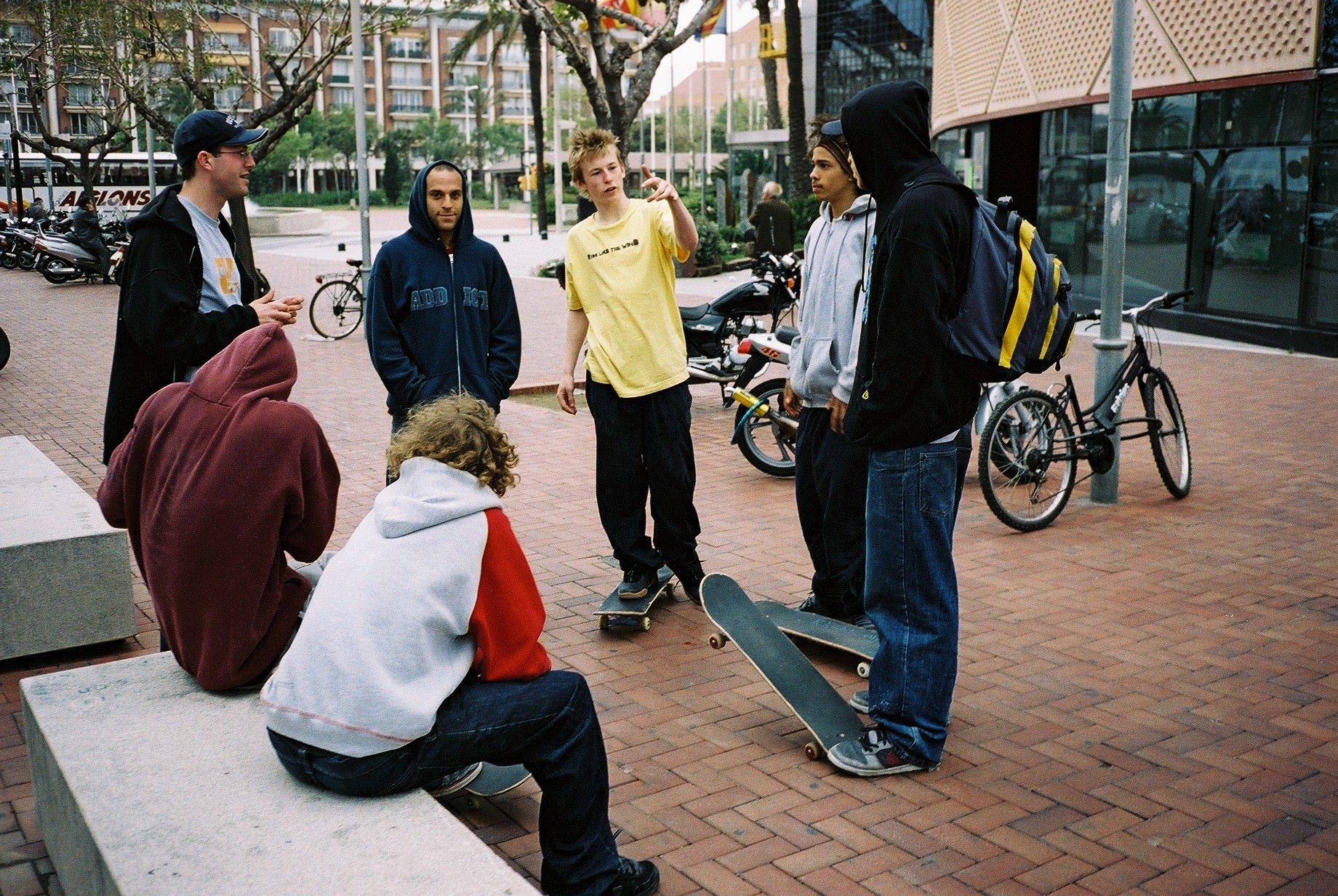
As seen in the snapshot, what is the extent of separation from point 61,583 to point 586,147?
265 cm

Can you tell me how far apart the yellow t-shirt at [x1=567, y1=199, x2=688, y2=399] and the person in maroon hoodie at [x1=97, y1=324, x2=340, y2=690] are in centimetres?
196

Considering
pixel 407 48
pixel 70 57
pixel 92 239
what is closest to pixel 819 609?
pixel 92 239

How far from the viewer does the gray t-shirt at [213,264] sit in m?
4.33

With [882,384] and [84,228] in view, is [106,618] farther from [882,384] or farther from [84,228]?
[84,228]

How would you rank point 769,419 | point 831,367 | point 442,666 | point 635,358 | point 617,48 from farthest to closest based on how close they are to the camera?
point 617,48, point 769,419, point 635,358, point 831,367, point 442,666

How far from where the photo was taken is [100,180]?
4228 centimetres

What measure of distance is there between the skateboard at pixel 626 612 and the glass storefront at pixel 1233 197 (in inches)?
335

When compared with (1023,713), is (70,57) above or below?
above

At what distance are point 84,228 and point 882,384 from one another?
79.5 ft

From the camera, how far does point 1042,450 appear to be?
708 centimetres

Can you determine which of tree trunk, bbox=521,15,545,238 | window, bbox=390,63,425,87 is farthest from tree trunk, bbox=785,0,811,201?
window, bbox=390,63,425,87

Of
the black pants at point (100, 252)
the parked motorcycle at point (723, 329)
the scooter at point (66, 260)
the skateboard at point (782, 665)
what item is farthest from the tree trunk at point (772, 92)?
the skateboard at point (782, 665)

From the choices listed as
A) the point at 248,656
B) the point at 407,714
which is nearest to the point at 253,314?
the point at 248,656

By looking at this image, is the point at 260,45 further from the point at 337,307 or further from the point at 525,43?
the point at 525,43
